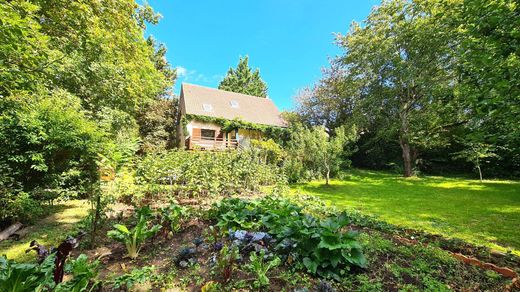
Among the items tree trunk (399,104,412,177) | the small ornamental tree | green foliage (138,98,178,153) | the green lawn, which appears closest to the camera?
the green lawn

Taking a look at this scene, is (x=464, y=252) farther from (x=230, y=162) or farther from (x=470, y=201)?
(x=230, y=162)

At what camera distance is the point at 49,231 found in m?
Result: 3.94

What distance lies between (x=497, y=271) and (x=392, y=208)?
393cm

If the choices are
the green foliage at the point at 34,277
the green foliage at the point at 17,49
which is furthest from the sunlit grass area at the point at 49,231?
the green foliage at the point at 17,49

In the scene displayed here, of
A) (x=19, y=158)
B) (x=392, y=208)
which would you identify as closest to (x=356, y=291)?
(x=392, y=208)

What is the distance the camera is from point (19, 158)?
4090 millimetres

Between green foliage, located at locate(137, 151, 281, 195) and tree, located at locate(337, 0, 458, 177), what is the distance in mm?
9881

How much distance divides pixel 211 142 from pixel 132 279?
55.8ft

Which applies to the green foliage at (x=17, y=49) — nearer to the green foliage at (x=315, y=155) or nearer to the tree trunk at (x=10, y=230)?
the tree trunk at (x=10, y=230)

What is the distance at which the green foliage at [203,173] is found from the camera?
6004mm

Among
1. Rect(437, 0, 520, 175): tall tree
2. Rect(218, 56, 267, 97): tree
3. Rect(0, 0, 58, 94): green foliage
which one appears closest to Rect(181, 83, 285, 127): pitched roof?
Rect(218, 56, 267, 97): tree

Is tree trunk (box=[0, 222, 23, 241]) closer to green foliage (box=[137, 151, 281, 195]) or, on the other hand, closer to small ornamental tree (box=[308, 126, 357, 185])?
green foliage (box=[137, 151, 281, 195])

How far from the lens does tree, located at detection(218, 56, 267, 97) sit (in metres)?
33.8

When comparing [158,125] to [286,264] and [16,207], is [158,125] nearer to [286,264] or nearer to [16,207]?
[16,207]
